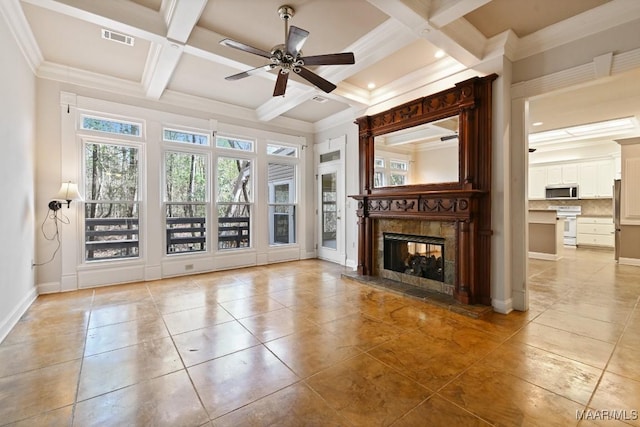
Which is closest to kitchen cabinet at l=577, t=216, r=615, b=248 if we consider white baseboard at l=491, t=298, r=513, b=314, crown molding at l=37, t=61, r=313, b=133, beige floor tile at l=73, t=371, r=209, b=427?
white baseboard at l=491, t=298, r=513, b=314

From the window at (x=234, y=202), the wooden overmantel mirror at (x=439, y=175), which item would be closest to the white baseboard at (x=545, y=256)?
the wooden overmantel mirror at (x=439, y=175)

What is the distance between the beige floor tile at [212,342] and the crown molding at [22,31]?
3.46 m

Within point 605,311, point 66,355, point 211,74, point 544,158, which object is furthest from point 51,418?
point 544,158

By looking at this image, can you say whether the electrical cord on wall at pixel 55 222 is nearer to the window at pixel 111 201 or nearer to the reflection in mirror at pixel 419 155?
the window at pixel 111 201

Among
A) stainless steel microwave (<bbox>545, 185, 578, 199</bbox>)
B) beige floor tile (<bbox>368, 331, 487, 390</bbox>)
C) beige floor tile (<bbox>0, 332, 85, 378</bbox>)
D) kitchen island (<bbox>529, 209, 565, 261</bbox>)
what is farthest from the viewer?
stainless steel microwave (<bbox>545, 185, 578, 199</bbox>)

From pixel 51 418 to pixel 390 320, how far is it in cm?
277

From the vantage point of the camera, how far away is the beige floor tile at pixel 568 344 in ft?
7.83

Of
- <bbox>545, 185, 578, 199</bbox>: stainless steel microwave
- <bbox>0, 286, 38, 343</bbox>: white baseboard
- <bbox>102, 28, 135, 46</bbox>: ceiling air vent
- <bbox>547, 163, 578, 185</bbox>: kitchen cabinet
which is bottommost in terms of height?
<bbox>0, 286, 38, 343</bbox>: white baseboard

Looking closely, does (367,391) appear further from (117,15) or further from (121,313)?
(117,15)

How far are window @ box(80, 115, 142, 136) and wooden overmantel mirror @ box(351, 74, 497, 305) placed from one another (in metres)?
3.80

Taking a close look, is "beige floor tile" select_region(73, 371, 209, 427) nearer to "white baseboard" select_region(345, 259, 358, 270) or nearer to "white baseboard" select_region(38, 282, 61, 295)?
"white baseboard" select_region(38, 282, 61, 295)

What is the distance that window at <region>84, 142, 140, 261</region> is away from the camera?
14.9 feet

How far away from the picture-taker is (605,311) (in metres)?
3.40

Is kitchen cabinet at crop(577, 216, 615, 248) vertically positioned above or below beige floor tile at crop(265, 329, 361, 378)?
above
